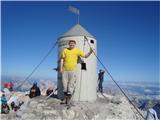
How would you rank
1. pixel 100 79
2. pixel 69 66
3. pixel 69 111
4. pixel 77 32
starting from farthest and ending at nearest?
pixel 100 79 → pixel 77 32 → pixel 69 66 → pixel 69 111

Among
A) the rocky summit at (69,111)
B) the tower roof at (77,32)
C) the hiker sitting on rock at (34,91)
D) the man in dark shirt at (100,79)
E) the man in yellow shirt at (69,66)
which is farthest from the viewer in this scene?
the man in dark shirt at (100,79)

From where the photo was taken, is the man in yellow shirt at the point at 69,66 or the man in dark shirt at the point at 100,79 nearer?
the man in yellow shirt at the point at 69,66

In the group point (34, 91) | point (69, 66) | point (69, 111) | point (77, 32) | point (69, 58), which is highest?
point (77, 32)

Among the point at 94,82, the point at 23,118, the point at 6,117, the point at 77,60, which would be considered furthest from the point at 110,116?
the point at 6,117

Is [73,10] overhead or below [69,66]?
overhead

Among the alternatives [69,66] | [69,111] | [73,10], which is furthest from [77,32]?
[69,111]

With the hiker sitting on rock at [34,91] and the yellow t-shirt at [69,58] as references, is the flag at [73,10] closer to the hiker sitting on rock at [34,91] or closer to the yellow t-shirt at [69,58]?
the yellow t-shirt at [69,58]

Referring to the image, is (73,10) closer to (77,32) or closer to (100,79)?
(77,32)

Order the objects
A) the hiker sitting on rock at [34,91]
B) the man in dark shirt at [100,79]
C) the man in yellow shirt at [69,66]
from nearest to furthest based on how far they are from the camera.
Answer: the man in yellow shirt at [69,66], the hiker sitting on rock at [34,91], the man in dark shirt at [100,79]

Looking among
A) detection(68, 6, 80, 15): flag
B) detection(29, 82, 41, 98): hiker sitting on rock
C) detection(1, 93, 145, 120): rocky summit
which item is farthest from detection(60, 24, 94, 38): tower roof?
detection(29, 82, 41, 98): hiker sitting on rock

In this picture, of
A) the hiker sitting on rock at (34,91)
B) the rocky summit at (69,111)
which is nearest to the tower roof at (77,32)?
the rocky summit at (69,111)

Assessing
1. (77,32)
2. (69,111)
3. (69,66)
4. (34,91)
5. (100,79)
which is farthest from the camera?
(100,79)

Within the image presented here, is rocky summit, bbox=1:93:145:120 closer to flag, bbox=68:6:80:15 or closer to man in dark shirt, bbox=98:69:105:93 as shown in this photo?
man in dark shirt, bbox=98:69:105:93

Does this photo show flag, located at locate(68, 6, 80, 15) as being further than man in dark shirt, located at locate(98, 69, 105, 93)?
No
